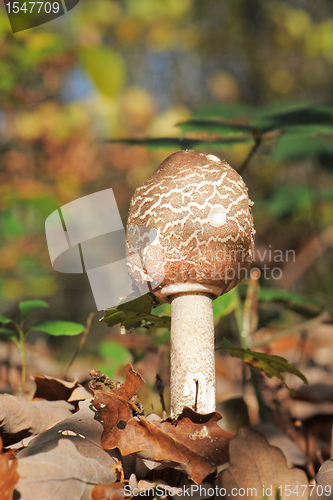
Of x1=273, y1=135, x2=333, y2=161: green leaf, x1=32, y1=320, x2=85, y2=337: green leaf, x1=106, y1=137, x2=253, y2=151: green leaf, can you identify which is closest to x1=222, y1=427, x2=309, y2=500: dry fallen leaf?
x1=32, y1=320, x2=85, y2=337: green leaf

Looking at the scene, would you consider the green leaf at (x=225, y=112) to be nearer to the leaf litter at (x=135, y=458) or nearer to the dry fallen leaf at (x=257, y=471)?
the leaf litter at (x=135, y=458)

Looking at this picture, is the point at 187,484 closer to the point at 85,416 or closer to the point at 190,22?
the point at 85,416

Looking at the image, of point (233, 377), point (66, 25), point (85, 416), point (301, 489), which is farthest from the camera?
point (66, 25)

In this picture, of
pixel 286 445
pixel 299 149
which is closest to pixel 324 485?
pixel 286 445

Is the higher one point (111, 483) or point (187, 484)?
point (111, 483)

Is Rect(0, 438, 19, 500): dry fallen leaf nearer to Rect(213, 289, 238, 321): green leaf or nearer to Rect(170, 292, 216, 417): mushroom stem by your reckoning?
Rect(170, 292, 216, 417): mushroom stem

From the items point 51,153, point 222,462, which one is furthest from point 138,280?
point 51,153
